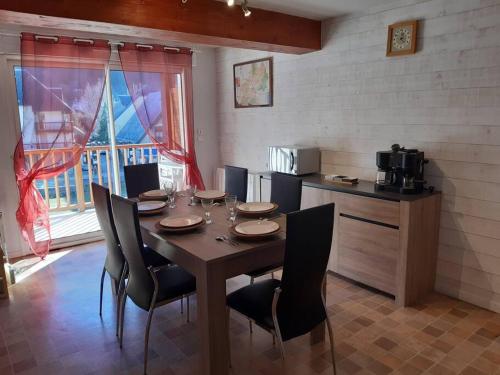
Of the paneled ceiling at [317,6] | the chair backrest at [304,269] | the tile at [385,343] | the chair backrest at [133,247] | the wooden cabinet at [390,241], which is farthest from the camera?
the paneled ceiling at [317,6]

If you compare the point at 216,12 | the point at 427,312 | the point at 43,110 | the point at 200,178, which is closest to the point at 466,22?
the point at 216,12

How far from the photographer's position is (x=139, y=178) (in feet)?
11.1

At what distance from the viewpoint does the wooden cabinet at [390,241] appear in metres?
2.71

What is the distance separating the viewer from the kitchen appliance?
3650 mm

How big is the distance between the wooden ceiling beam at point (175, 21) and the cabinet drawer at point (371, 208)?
1.52 metres

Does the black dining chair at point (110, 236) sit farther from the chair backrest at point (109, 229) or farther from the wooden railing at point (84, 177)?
the wooden railing at point (84, 177)

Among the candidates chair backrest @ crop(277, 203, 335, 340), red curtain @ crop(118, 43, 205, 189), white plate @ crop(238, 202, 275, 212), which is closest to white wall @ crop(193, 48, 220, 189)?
red curtain @ crop(118, 43, 205, 189)

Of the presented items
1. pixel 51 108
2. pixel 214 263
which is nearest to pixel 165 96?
pixel 51 108

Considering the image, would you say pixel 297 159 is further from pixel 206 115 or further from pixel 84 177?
pixel 84 177

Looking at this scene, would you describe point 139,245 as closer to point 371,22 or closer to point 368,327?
point 368,327

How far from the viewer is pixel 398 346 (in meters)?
2.32

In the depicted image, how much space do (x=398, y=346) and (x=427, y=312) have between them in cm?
55

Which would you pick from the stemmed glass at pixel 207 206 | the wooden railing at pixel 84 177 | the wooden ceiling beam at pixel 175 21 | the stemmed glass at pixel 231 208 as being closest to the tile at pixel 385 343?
the stemmed glass at pixel 231 208

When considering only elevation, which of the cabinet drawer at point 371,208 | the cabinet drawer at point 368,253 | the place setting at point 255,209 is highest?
the place setting at point 255,209
